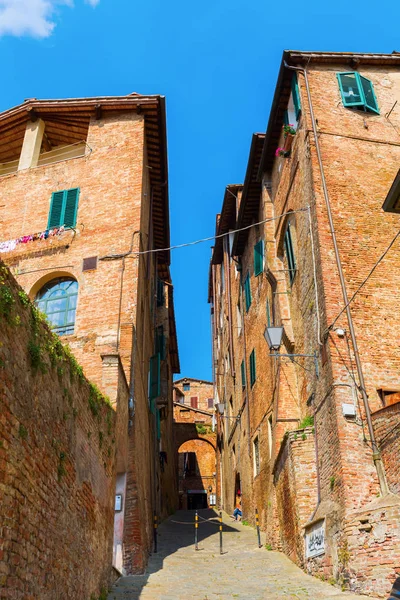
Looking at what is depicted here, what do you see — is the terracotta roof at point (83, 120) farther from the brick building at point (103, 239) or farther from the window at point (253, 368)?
the window at point (253, 368)

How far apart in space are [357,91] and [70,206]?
891 centimetres

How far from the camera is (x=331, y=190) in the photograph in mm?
13188

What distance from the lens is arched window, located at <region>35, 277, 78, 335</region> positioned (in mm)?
13969

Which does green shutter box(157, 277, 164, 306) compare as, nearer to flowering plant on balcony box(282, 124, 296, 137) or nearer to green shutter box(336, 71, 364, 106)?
flowering plant on balcony box(282, 124, 296, 137)

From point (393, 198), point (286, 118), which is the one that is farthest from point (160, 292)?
point (393, 198)

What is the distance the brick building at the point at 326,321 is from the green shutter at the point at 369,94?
0.13ft

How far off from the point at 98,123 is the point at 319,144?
752 cm

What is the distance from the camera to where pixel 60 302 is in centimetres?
1438

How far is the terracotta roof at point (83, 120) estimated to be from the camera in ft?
56.7

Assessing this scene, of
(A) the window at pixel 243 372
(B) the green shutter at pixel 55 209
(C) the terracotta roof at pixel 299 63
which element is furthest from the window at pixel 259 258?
(B) the green shutter at pixel 55 209

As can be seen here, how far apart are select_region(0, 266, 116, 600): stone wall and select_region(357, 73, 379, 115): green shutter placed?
38.2 ft

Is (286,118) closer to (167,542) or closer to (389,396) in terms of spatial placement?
(389,396)

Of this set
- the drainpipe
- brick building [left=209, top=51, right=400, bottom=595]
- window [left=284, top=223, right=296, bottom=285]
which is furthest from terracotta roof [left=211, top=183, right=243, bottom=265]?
the drainpipe

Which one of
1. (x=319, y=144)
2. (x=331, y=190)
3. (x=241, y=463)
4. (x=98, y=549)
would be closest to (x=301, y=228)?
(x=331, y=190)
